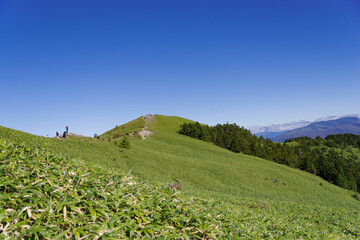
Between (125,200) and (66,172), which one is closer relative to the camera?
(125,200)

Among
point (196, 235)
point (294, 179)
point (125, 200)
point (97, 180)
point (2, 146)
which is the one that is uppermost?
point (2, 146)

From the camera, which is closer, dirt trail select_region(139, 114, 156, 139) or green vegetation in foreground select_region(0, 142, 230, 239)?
green vegetation in foreground select_region(0, 142, 230, 239)

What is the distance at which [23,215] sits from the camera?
389cm

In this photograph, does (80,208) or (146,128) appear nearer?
(80,208)

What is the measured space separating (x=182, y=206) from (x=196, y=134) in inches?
2960

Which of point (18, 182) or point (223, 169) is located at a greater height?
point (18, 182)

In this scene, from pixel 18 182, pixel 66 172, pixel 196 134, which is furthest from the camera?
pixel 196 134

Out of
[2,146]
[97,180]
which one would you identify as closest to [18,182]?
[97,180]

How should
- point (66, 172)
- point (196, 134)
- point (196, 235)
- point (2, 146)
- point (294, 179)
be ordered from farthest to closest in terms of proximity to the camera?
point (196, 134)
point (294, 179)
point (2, 146)
point (66, 172)
point (196, 235)

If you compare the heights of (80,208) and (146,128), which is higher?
(146,128)

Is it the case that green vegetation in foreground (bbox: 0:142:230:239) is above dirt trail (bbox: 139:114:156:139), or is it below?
below

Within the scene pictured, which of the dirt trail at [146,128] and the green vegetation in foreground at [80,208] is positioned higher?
the dirt trail at [146,128]

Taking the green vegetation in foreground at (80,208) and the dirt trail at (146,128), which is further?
the dirt trail at (146,128)

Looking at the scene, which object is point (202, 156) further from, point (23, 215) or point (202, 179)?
point (23, 215)
